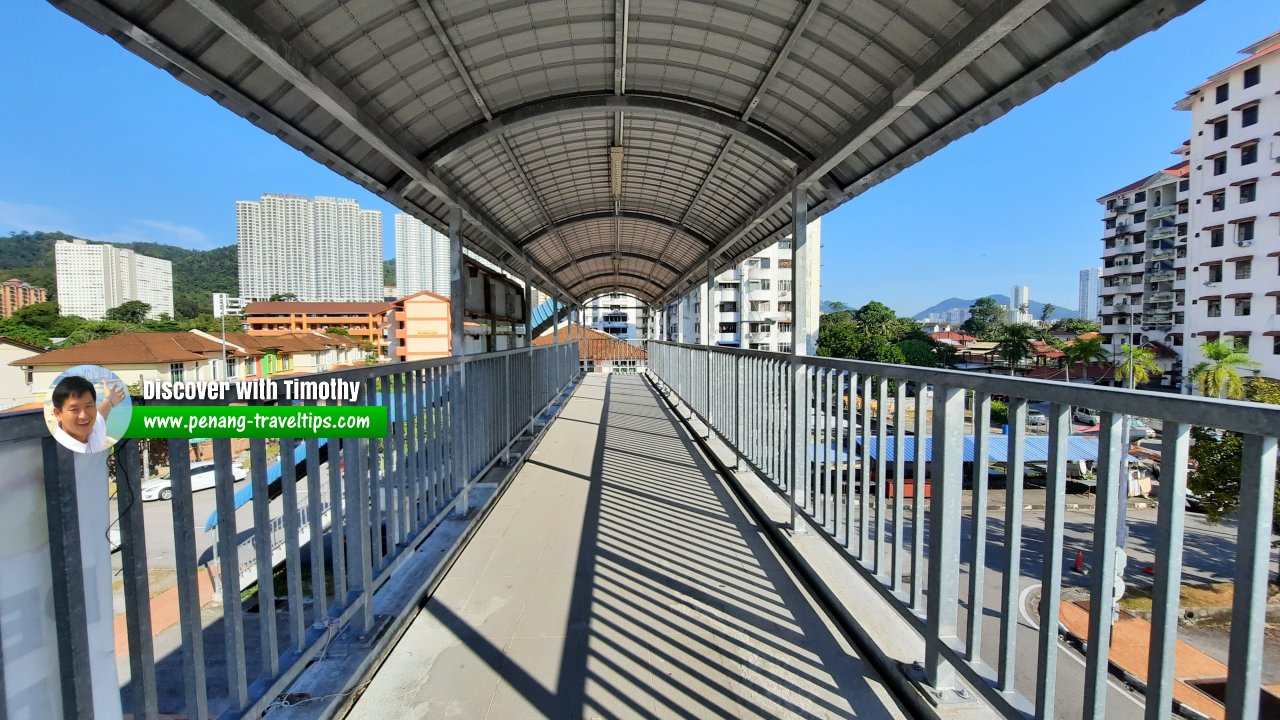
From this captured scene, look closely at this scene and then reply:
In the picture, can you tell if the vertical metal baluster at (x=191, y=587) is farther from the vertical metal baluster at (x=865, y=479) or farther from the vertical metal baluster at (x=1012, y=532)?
the vertical metal baluster at (x=865, y=479)

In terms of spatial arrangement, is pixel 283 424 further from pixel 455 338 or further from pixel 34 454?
pixel 455 338

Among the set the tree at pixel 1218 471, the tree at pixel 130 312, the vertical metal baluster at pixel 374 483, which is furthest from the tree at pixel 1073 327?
the tree at pixel 130 312

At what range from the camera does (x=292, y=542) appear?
6.11 feet

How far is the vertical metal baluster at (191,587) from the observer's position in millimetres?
1425

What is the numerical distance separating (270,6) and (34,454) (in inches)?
74.6

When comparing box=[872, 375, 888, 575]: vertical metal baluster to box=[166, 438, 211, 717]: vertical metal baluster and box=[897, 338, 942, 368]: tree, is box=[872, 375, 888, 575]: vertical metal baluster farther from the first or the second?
box=[897, 338, 942, 368]: tree

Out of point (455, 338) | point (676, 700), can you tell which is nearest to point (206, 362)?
point (455, 338)

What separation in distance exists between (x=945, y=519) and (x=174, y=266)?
52358 mm

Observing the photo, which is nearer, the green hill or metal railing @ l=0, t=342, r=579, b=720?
metal railing @ l=0, t=342, r=579, b=720

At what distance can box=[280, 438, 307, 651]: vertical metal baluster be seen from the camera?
70.8 inches

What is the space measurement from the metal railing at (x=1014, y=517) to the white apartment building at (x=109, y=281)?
139ft

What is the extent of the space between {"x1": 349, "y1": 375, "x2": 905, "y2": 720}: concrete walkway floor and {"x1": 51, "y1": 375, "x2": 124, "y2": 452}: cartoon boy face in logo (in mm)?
1430

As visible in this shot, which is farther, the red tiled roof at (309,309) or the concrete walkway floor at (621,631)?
the red tiled roof at (309,309)

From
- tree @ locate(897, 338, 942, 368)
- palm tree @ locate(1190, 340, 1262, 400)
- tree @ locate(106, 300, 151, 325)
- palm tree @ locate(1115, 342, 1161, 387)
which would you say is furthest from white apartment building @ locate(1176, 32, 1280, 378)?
tree @ locate(106, 300, 151, 325)
